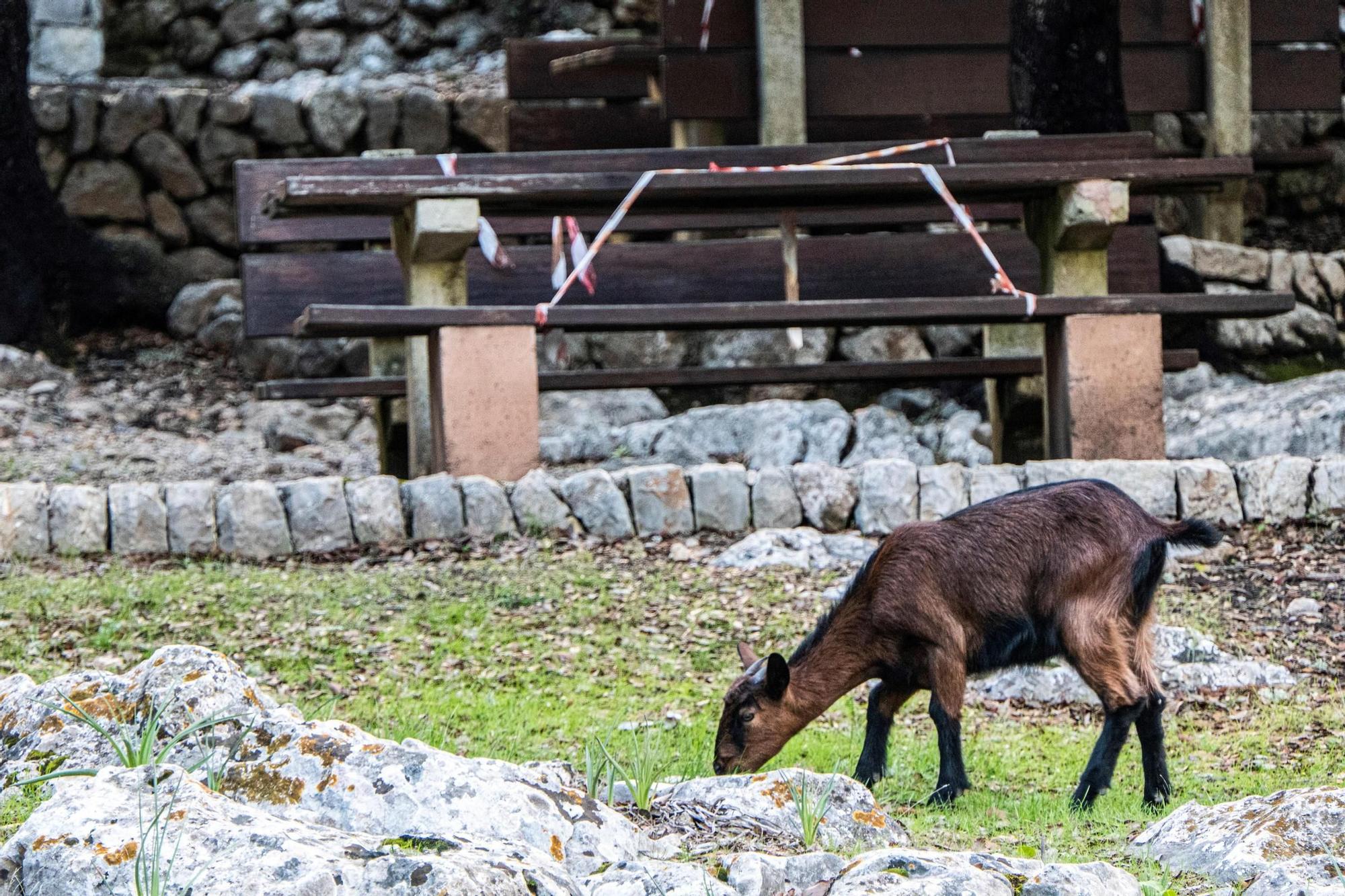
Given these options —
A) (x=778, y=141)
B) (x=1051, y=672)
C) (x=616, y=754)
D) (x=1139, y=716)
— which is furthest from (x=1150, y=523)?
(x=778, y=141)

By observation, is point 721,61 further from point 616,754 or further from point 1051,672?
point 616,754

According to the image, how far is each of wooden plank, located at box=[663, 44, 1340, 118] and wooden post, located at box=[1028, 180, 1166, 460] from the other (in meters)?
3.62

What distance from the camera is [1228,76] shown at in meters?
12.8

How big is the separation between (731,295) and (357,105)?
7.15 metres

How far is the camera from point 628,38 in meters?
15.1

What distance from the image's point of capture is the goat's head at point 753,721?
482 centimetres

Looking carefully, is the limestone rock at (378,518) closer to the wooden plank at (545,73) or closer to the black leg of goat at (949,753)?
the black leg of goat at (949,753)

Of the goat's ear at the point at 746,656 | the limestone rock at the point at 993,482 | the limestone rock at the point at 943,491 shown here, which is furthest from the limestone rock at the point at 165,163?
the goat's ear at the point at 746,656

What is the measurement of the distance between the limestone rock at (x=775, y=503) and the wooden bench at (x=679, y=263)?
4.96 feet

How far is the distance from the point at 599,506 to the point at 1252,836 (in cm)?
472

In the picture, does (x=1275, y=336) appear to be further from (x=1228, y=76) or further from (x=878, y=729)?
(x=878, y=729)

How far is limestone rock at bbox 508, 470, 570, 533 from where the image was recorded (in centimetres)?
760

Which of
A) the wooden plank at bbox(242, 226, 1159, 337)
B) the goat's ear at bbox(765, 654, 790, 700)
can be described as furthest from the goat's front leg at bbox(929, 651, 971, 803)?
the wooden plank at bbox(242, 226, 1159, 337)

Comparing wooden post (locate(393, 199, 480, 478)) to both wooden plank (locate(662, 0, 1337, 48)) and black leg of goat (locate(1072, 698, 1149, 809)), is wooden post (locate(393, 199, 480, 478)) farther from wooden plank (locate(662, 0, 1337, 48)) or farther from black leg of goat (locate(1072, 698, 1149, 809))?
black leg of goat (locate(1072, 698, 1149, 809))
